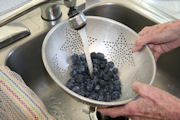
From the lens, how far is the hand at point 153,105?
0.47 meters

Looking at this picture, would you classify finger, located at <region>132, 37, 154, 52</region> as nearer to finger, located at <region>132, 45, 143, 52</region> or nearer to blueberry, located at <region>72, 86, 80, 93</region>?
finger, located at <region>132, 45, 143, 52</region>

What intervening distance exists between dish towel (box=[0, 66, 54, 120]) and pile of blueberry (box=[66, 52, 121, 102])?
0.35 ft

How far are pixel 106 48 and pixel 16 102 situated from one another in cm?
32

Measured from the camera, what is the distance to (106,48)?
0.68 metres

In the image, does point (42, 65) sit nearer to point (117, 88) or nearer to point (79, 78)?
point (79, 78)

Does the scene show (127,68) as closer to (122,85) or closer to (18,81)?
(122,85)

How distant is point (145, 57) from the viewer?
577 millimetres

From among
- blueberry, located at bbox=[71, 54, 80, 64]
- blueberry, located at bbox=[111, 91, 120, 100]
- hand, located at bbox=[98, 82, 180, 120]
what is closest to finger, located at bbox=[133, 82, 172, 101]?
hand, located at bbox=[98, 82, 180, 120]

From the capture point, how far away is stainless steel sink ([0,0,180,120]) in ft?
2.20

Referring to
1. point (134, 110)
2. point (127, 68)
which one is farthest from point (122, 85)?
point (134, 110)

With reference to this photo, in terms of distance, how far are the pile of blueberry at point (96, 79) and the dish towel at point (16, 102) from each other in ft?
0.35

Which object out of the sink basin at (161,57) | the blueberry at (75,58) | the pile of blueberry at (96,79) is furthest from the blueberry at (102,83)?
the sink basin at (161,57)

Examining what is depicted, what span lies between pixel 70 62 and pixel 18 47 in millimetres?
171

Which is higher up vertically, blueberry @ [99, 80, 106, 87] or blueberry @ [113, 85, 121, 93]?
blueberry @ [99, 80, 106, 87]
